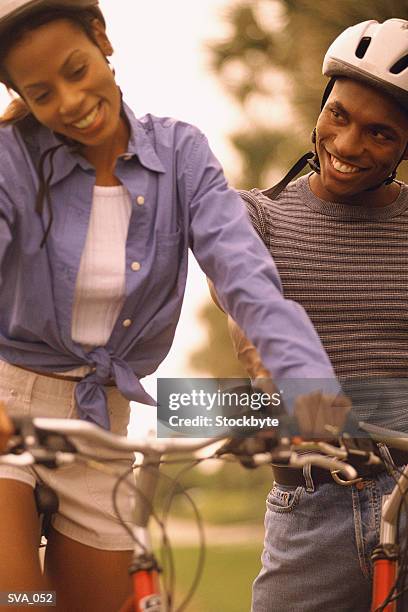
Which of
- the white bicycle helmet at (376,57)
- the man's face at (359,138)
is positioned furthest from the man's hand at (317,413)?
the white bicycle helmet at (376,57)

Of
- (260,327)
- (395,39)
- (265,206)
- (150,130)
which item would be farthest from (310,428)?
(395,39)

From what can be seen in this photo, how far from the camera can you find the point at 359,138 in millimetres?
3068

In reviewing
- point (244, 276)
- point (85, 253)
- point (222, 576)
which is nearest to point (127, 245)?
point (85, 253)

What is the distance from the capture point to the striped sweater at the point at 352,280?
120 inches

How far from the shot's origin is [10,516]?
2.50 meters

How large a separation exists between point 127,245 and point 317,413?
2.11 ft

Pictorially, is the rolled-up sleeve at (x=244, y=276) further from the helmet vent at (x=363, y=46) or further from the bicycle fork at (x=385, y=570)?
the helmet vent at (x=363, y=46)

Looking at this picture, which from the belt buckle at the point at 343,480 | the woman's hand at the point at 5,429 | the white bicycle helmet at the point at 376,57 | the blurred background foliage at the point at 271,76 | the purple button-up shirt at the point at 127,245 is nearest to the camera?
the woman's hand at the point at 5,429

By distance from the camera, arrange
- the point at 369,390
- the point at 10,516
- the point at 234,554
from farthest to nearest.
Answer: the point at 234,554 → the point at 369,390 → the point at 10,516

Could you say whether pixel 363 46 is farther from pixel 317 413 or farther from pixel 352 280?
pixel 317 413

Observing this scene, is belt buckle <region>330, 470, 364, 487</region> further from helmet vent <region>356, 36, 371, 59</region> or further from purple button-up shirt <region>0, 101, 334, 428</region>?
helmet vent <region>356, 36, 371, 59</region>

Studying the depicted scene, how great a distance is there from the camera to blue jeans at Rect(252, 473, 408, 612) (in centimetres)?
300

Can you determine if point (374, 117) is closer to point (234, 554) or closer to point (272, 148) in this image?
point (272, 148)

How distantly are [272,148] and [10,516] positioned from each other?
6529mm
